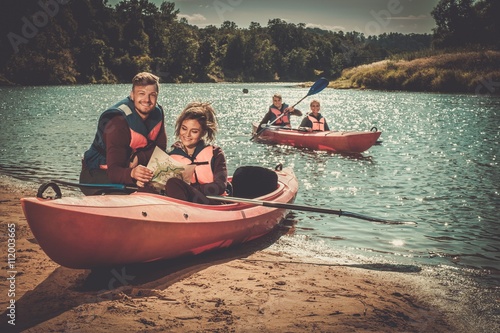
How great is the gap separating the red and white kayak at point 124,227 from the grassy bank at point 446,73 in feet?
130

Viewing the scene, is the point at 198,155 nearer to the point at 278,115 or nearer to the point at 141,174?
the point at 141,174

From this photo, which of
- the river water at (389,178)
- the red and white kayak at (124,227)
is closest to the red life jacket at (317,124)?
the river water at (389,178)

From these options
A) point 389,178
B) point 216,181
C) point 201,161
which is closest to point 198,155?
point 201,161

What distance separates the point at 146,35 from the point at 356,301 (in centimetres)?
9236

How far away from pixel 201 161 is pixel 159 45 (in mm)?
93087

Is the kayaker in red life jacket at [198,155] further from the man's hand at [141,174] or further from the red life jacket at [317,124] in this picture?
the red life jacket at [317,124]

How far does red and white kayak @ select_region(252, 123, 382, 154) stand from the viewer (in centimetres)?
1262

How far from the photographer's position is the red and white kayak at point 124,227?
3572mm

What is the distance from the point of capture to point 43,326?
10.3 feet

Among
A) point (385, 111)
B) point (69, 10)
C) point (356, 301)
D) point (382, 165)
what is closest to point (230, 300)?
point (356, 301)

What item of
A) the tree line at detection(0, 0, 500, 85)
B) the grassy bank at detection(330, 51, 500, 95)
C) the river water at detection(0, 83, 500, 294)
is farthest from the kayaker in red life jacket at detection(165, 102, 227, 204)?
the tree line at detection(0, 0, 500, 85)

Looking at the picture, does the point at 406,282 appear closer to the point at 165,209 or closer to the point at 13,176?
the point at 165,209

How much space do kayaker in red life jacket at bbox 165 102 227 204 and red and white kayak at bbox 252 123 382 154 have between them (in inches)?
324

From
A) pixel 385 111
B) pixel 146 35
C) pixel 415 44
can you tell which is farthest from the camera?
pixel 415 44
